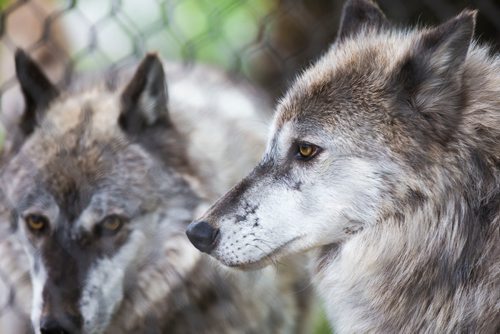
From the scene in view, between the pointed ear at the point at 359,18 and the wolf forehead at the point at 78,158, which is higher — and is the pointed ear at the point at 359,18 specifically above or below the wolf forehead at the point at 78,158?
below

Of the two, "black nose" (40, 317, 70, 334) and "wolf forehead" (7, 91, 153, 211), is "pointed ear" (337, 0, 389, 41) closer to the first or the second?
"wolf forehead" (7, 91, 153, 211)

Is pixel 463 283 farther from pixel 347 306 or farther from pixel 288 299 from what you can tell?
pixel 288 299

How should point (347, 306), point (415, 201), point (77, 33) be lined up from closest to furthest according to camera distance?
1. point (415, 201)
2. point (347, 306)
3. point (77, 33)

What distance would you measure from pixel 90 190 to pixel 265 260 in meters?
0.60

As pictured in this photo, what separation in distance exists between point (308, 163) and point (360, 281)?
0.29m

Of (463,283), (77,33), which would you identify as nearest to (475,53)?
(463,283)

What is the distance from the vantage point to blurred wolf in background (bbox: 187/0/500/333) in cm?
171

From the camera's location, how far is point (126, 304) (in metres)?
2.36

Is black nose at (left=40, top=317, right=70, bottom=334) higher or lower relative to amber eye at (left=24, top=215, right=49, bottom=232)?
lower

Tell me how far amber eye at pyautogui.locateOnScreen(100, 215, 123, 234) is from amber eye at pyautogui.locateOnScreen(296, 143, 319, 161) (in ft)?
2.06

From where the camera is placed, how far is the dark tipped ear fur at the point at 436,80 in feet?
5.56

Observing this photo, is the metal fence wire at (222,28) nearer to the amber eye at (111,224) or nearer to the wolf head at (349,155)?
the amber eye at (111,224)

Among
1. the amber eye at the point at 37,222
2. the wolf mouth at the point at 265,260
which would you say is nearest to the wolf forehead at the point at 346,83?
the wolf mouth at the point at 265,260

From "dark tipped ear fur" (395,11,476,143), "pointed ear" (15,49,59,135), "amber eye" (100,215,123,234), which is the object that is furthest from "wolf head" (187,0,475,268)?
"pointed ear" (15,49,59,135)
